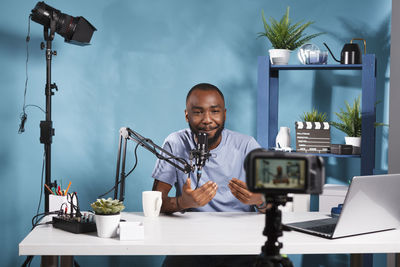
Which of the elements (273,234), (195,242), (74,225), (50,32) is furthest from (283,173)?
(50,32)

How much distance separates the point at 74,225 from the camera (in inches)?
72.0

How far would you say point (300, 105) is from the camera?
11.7 feet

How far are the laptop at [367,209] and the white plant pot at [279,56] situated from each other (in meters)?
1.52

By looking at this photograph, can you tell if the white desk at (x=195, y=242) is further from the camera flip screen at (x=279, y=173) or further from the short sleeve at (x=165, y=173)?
the camera flip screen at (x=279, y=173)

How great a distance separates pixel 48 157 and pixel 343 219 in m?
2.01

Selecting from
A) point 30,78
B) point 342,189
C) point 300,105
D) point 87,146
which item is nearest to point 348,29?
point 300,105

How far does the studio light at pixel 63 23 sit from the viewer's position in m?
2.94

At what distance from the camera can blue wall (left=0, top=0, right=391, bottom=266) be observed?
11.5 feet

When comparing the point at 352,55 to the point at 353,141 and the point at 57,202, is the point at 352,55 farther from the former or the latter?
the point at 57,202

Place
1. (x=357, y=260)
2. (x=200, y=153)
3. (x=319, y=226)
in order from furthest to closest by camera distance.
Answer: (x=357, y=260) → (x=200, y=153) → (x=319, y=226)

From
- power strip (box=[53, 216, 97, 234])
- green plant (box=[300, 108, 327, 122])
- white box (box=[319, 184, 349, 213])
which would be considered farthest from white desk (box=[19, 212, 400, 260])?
green plant (box=[300, 108, 327, 122])

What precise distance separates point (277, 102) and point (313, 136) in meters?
0.40

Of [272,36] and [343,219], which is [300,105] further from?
[343,219]

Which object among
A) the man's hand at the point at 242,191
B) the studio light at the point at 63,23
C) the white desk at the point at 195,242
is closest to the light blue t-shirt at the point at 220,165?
the man's hand at the point at 242,191
